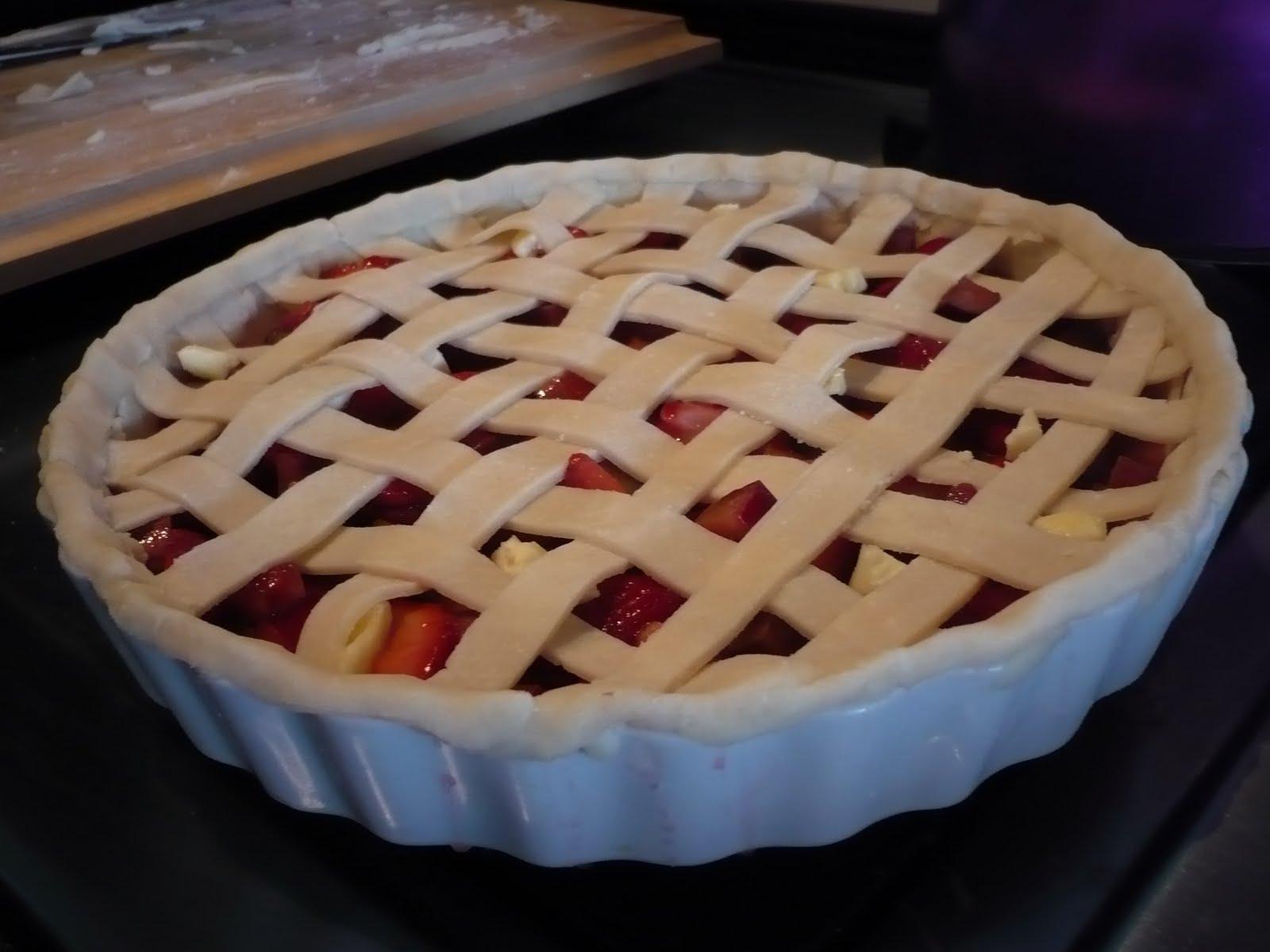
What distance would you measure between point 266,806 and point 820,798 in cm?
32

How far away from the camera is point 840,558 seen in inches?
24.5

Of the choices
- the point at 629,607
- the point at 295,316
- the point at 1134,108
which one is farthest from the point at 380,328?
the point at 1134,108

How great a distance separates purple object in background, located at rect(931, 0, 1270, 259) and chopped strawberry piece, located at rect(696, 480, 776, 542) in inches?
19.3

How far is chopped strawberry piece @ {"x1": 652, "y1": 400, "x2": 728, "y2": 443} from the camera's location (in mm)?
728

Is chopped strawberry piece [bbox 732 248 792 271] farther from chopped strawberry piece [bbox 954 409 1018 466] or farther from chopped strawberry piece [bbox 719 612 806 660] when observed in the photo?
chopped strawberry piece [bbox 719 612 806 660]

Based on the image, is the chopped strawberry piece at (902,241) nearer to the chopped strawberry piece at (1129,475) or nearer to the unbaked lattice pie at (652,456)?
the unbaked lattice pie at (652,456)

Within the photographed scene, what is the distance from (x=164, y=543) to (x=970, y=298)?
580 mm

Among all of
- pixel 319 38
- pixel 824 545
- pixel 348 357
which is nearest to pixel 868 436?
pixel 824 545

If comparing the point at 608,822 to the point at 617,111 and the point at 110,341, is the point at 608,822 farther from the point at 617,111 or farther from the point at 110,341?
the point at 617,111

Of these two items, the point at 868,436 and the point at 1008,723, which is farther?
the point at 868,436

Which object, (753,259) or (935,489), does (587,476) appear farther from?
(753,259)

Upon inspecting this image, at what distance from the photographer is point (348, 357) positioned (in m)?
0.79

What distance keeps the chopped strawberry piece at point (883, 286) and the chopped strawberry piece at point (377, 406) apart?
0.37 metres

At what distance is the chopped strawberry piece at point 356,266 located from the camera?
0.95m
